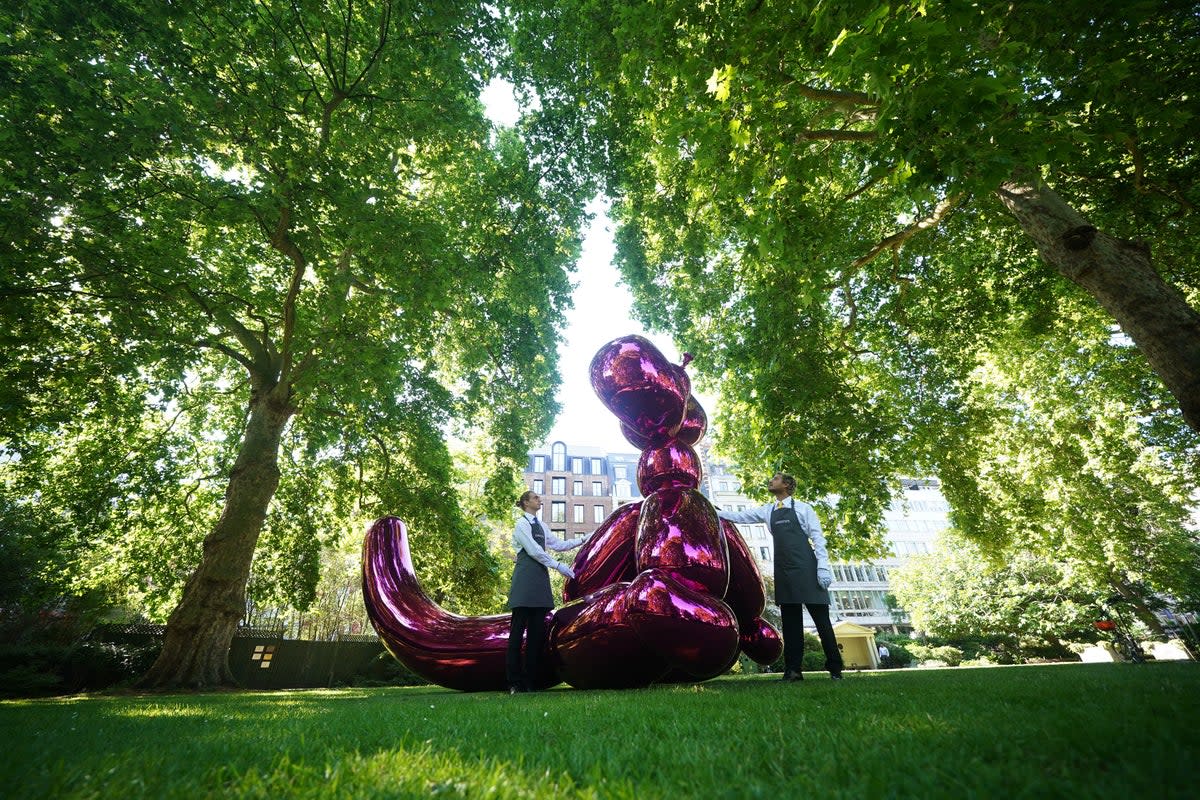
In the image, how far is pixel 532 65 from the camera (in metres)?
10.9

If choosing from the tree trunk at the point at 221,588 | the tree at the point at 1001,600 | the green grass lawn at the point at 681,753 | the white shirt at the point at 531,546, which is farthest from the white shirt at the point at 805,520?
the tree at the point at 1001,600

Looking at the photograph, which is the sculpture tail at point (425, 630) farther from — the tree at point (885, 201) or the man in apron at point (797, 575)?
the tree at point (885, 201)

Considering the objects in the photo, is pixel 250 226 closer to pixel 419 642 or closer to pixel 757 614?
pixel 419 642

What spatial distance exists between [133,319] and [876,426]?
41.9ft

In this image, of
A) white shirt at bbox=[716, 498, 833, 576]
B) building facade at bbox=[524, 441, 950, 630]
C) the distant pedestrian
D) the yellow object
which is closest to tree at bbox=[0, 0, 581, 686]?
white shirt at bbox=[716, 498, 833, 576]

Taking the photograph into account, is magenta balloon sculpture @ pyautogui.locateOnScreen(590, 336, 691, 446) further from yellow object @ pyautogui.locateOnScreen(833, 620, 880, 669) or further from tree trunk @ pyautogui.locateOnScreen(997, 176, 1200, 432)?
yellow object @ pyautogui.locateOnScreen(833, 620, 880, 669)

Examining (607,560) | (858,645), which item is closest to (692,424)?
(607,560)

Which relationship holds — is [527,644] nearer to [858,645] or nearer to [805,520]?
[805,520]

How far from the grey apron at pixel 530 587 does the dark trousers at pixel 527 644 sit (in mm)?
78

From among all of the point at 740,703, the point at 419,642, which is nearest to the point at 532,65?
the point at 419,642

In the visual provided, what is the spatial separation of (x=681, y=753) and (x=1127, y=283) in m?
7.32

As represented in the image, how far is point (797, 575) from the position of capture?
5777 mm

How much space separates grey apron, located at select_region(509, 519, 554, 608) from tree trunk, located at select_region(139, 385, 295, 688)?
7.51 meters

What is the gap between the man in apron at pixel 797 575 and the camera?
567 centimetres
